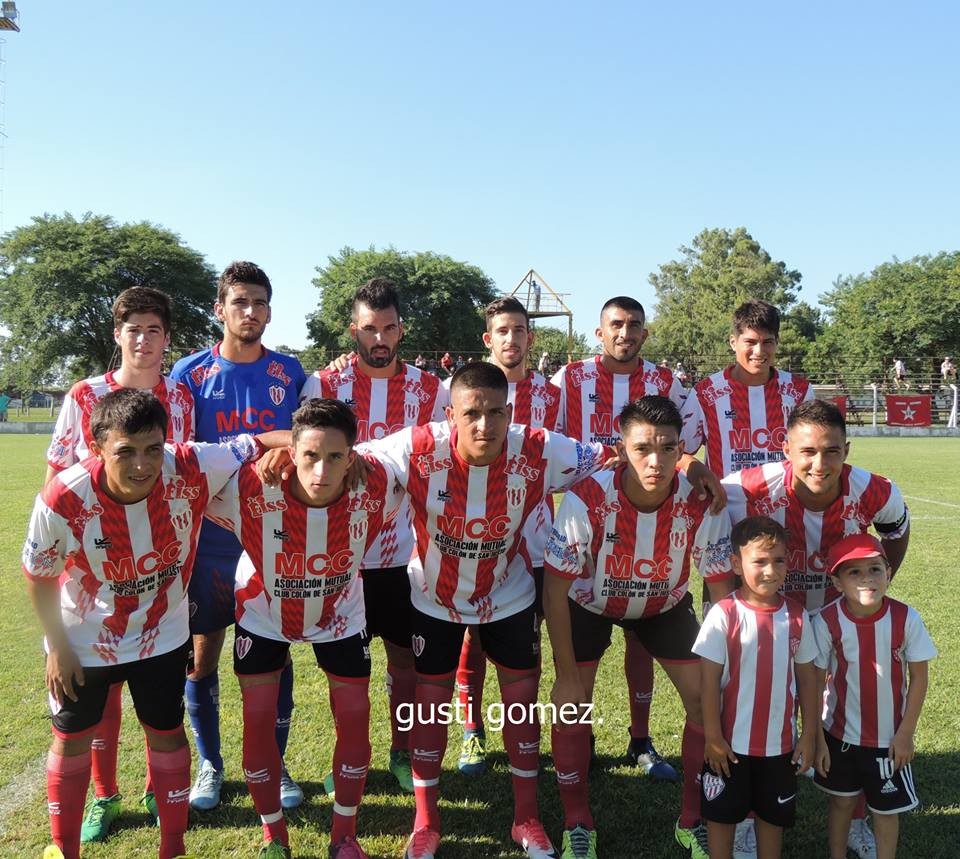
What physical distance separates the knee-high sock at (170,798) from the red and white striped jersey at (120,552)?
40cm

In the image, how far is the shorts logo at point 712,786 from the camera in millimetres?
2654

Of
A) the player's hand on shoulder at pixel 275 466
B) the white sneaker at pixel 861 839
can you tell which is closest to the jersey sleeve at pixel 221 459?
the player's hand on shoulder at pixel 275 466

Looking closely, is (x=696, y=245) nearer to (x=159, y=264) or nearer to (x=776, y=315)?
(x=159, y=264)

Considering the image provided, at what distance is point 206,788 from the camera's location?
3.25 metres

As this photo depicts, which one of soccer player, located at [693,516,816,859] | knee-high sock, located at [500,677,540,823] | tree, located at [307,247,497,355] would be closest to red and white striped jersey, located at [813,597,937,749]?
soccer player, located at [693,516,816,859]

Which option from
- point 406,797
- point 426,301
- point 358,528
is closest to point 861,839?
point 406,797

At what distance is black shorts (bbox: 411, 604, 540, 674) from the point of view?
3059mm

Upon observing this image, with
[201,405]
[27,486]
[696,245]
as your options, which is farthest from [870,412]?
[696,245]

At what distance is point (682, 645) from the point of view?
310 cm

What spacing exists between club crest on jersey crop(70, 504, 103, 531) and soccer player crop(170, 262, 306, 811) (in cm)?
76

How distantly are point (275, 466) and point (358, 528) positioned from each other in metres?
0.41

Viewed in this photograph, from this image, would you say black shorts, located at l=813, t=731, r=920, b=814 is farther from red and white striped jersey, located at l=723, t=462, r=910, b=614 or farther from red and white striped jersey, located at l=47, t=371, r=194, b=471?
red and white striped jersey, located at l=47, t=371, r=194, b=471

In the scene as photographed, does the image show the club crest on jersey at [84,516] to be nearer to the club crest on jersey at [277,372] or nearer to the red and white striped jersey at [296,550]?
the red and white striped jersey at [296,550]

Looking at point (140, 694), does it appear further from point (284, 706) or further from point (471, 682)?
point (471, 682)
